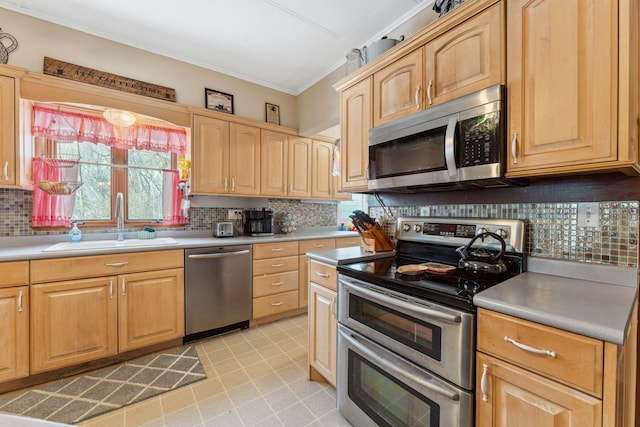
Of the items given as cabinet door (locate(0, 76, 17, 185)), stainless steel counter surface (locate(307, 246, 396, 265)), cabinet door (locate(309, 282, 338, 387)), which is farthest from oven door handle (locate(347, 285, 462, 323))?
cabinet door (locate(0, 76, 17, 185))

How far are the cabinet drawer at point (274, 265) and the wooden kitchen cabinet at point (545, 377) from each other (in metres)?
2.18

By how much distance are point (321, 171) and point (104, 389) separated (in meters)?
2.97

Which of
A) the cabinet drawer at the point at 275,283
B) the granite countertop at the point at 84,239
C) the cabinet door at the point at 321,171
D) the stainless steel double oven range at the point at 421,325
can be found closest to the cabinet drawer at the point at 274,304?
the cabinet drawer at the point at 275,283

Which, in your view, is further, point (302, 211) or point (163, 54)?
point (302, 211)

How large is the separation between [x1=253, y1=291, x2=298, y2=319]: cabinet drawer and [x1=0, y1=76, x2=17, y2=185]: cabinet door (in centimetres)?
213

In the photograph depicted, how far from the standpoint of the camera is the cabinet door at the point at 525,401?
77 centimetres

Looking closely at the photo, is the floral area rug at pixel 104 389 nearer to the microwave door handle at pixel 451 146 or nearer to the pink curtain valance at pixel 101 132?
the pink curtain valance at pixel 101 132

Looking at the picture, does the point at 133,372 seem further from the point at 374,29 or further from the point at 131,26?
the point at 374,29

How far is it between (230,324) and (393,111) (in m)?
2.38

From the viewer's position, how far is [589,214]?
123 cm

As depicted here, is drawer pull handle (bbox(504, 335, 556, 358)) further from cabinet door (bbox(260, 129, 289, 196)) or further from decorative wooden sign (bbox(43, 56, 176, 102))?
decorative wooden sign (bbox(43, 56, 176, 102))

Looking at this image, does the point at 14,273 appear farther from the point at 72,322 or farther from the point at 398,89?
the point at 398,89

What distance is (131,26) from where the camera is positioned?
2371mm

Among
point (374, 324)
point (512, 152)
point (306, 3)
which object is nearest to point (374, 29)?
point (306, 3)
